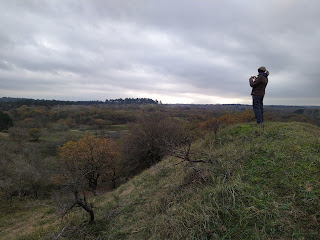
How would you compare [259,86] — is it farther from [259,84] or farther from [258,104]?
[258,104]

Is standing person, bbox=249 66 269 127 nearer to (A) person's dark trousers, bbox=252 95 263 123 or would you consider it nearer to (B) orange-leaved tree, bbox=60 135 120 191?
(A) person's dark trousers, bbox=252 95 263 123

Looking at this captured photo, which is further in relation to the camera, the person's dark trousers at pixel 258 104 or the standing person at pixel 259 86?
the person's dark trousers at pixel 258 104

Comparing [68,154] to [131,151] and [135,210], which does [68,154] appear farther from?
[135,210]

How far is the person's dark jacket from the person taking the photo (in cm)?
642

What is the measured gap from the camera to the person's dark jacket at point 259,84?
642cm

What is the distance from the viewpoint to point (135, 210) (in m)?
4.18

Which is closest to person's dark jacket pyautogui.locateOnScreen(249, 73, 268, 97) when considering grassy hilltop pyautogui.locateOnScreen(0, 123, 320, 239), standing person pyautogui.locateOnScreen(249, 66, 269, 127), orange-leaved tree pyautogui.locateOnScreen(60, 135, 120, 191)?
standing person pyautogui.locateOnScreen(249, 66, 269, 127)

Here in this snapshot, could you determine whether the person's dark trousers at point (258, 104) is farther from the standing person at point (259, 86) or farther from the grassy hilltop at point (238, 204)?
the grassy hilltop at point (238, 204)

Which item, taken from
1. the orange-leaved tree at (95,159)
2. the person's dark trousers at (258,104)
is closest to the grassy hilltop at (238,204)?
the person's dark trousers at (258,104)

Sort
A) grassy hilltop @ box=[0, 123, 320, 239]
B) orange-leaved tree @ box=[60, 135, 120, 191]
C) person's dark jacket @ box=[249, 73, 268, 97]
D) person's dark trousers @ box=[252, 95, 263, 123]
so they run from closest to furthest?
grassy hilltop @ box=[0, 123, 320, 239]
person's dark jacket @ box=[249, 73, 268, 97]
person's dark trousers @ box=[252, 95, 263, 123]
orange-leaved tree @ box=[60, 135, 120, 191]

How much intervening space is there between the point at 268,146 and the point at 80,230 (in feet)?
16.0

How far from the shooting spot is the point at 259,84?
6.55 metres

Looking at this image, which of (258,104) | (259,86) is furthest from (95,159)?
(259,86)

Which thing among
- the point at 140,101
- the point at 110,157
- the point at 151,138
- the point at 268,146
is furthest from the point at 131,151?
the point at 140,101
